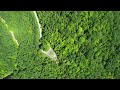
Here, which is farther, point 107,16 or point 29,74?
point 29,74

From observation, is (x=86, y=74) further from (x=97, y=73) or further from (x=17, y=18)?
(x=17, y=18)

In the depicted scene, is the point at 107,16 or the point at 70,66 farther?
the point at 70,66

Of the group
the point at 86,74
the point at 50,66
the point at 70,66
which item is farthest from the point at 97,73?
the point at 50,66

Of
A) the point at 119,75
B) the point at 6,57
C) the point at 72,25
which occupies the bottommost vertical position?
the point at 119,75

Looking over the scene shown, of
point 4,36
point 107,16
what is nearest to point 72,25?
point 107,16

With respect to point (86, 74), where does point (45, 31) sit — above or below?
above

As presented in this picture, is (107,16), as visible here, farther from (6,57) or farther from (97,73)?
(6,57)
